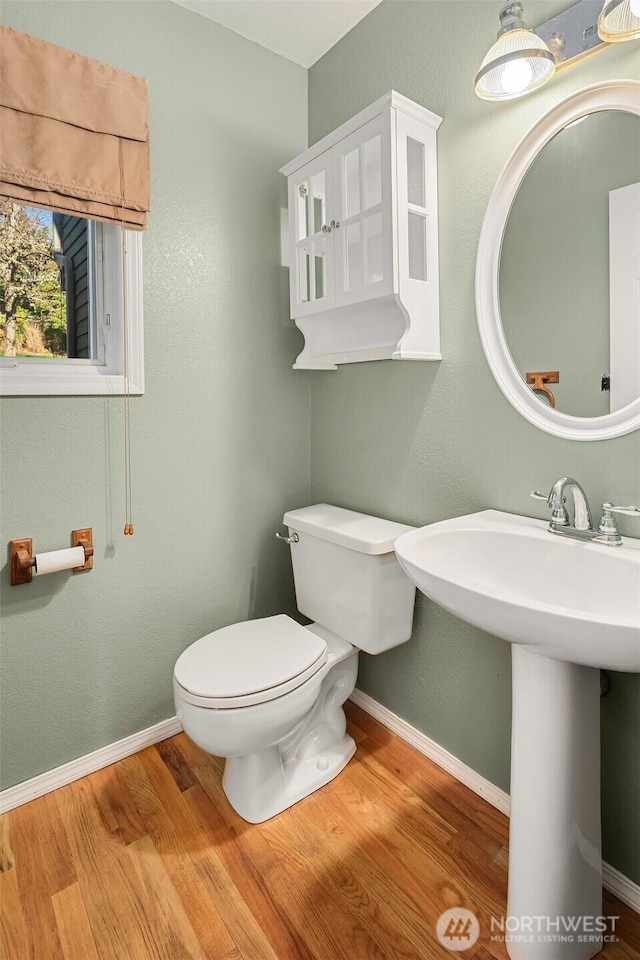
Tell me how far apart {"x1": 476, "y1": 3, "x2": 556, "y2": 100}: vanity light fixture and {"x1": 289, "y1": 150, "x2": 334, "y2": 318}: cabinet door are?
0.56m

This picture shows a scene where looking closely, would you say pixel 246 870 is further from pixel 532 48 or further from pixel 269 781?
pixel 532 48

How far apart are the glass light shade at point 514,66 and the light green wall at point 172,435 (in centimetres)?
94

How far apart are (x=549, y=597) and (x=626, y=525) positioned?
0.80ft

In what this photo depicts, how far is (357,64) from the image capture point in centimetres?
183

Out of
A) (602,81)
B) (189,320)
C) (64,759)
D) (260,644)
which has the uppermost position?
(602,81)

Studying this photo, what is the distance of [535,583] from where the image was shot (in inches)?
49.1

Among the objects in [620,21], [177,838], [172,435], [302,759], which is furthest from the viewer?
[172,435]

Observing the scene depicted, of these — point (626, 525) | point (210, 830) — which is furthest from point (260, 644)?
point (626, 525)

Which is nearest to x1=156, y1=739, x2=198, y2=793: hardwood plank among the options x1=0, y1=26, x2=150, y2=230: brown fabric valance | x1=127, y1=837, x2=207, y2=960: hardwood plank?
x1=127, y1=837, x2=207, y2=960: hardwood plank

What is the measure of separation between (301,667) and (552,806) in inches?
27.6

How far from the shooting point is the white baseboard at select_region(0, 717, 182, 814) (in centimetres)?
157

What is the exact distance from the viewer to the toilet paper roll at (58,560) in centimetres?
151

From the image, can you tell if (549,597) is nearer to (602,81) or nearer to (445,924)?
(445,924)

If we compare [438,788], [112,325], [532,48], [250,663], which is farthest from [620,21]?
[438,788]
